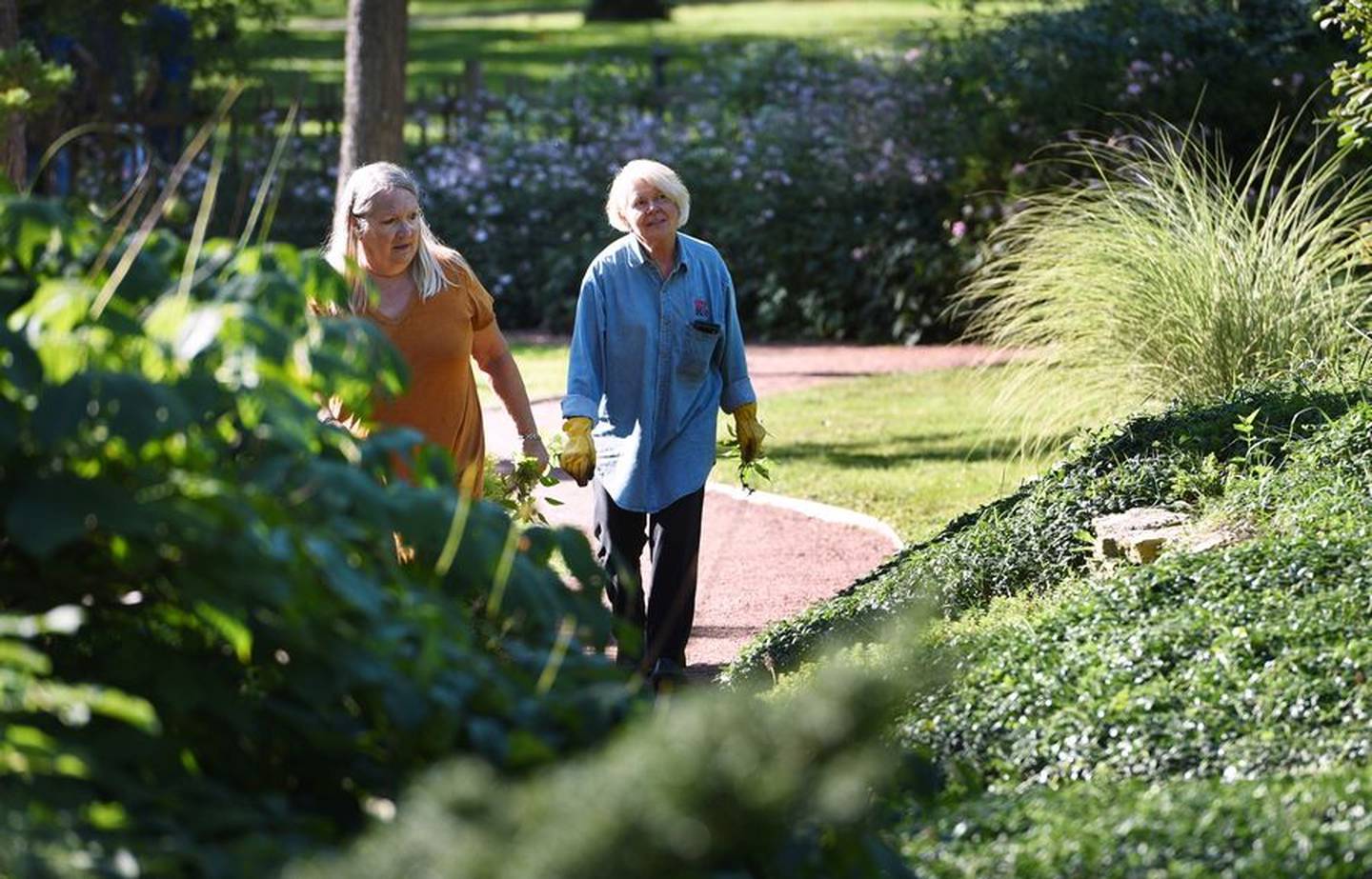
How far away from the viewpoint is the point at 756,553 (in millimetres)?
8961

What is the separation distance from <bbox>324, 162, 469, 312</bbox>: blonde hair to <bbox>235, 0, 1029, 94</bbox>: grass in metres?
19.0

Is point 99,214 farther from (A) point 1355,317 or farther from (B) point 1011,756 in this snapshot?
(A) point 1355,317

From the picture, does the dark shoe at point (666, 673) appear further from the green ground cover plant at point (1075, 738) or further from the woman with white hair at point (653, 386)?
the green ground cover plant at point (1075, 738)

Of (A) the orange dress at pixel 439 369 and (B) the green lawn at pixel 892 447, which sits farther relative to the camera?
(B) the green lawn at pixel 892 447

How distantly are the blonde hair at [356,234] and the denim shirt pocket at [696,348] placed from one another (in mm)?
857

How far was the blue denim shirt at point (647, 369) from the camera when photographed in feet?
21.6

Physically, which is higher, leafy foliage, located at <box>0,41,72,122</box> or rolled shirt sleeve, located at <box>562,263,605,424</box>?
leafy foliage, located at <box>0,41,72,122</box>

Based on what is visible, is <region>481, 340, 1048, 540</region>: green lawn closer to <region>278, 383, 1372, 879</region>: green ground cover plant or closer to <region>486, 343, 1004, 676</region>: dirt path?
<region>486, 343, 1004, 676</region>: dirt path

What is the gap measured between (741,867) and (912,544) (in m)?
4.90

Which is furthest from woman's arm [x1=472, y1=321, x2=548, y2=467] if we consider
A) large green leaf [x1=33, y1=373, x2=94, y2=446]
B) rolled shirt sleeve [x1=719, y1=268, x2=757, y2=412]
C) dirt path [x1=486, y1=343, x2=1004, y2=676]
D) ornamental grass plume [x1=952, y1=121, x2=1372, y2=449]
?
large green leaf [x1=33, y1=373, x2=94, y2=446]

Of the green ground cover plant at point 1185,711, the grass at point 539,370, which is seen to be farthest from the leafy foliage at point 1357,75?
the grass at point 539,370

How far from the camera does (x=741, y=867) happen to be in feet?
8.89

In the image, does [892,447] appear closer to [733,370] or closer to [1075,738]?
[733,370]

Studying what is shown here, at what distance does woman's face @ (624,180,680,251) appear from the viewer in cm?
655
